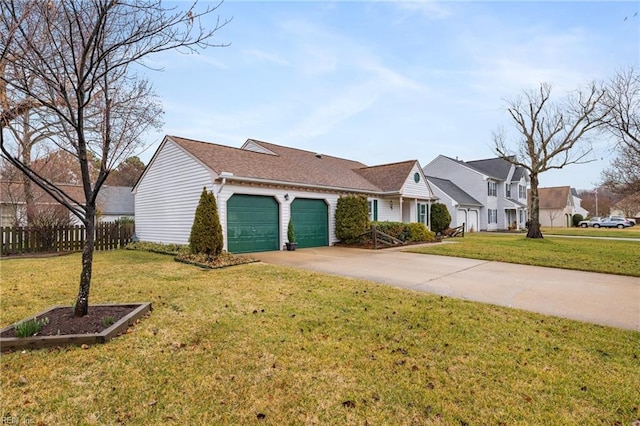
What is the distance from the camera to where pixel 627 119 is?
1348 cm

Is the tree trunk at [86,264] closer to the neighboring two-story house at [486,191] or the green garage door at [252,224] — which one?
the green garage door at [252,224]

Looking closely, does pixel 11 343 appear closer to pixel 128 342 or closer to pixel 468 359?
pixel 128 342

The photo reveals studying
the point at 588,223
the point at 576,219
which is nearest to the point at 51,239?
the point at 588,223

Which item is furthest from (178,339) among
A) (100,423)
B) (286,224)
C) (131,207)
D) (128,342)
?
(131,207)

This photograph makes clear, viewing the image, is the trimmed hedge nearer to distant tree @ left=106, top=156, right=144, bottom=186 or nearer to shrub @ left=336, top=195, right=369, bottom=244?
shrub @ left=336, top=195, right=369, bottom=244

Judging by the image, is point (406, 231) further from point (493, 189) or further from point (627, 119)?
point (493, 189)

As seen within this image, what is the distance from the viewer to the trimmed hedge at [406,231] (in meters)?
16.5

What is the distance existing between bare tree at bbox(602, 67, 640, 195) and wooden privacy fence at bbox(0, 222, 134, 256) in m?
22.2

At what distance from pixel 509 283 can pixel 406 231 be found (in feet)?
33.4

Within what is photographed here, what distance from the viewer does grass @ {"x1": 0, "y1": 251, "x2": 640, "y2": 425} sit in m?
2.65

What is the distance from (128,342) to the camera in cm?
392

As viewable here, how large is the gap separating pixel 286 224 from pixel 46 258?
28.5ft

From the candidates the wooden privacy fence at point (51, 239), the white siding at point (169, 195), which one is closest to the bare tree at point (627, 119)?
the white siding at point (169, 195)

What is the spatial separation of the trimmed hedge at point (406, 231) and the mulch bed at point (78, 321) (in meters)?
12.7
